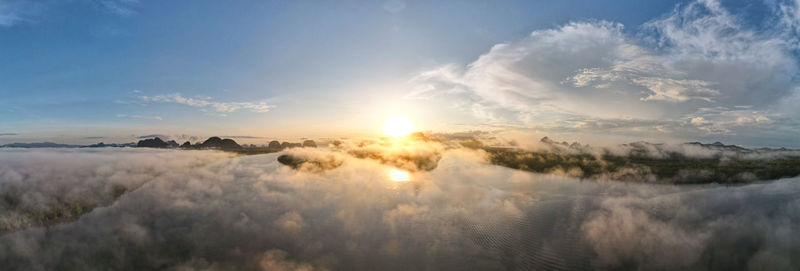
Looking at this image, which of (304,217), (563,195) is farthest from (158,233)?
(563,195)

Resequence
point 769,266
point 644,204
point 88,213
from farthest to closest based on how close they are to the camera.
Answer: point 644,204 → point 88,213 → point 769,266

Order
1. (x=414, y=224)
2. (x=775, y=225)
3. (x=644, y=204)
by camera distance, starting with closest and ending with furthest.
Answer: (x=775, y=225), (x=414, y=224), (x=644, y=204)

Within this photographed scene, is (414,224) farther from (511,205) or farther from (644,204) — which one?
(644,204)

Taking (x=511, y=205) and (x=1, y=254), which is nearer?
(x=1, y=254)

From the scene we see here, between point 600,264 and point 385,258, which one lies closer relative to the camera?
point 600,264

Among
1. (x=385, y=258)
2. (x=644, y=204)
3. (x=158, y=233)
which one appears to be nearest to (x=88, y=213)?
(x=158, y=233)

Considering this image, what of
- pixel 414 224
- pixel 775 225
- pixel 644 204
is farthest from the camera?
pixel 644 204

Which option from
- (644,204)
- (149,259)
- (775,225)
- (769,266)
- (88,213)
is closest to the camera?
(769,266)

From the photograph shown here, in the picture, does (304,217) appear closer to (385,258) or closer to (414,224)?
(414,224)

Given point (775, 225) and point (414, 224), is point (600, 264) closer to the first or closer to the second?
point (414, 224)
